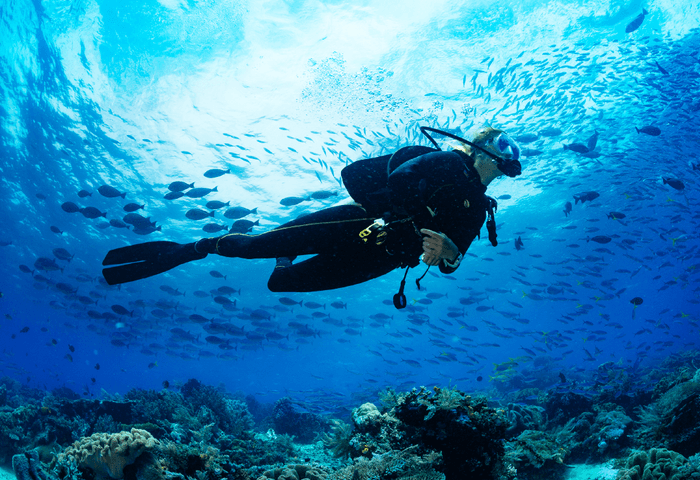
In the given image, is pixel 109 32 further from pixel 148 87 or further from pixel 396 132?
pixel 396 132

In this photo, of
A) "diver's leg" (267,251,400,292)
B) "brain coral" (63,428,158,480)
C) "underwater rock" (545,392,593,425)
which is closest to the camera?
"diver's leg" (267,251,400,292)

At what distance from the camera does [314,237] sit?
2.89 m

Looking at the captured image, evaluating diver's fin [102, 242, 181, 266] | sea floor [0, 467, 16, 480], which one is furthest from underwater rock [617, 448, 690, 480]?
sea floor [0, 467, 16, 480]

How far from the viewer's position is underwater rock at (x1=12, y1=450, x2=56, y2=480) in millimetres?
2178

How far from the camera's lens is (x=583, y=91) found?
14.1m

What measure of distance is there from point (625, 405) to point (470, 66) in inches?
516

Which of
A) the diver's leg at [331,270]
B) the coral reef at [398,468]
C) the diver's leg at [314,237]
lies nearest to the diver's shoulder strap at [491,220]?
the diver's leg at [331,270]

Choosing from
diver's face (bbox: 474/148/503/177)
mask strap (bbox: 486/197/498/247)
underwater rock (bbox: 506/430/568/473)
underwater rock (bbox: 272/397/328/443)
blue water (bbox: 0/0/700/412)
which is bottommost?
underwater rock (bbox: 506/430/568/473)

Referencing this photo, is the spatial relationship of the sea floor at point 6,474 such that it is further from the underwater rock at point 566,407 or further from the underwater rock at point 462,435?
the underwater rock at point 566,407

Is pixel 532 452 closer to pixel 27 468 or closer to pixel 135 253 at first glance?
pixel 27 468

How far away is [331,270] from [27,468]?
2.69 m

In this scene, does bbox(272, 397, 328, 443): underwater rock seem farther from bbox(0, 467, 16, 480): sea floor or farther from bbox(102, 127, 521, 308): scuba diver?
bbox(102, 127, 521, 308): scuba diver

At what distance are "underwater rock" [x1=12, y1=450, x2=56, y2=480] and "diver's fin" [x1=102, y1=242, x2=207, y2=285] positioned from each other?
1.44 m

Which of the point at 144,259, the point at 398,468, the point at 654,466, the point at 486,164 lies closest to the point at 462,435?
the point at 398,468
